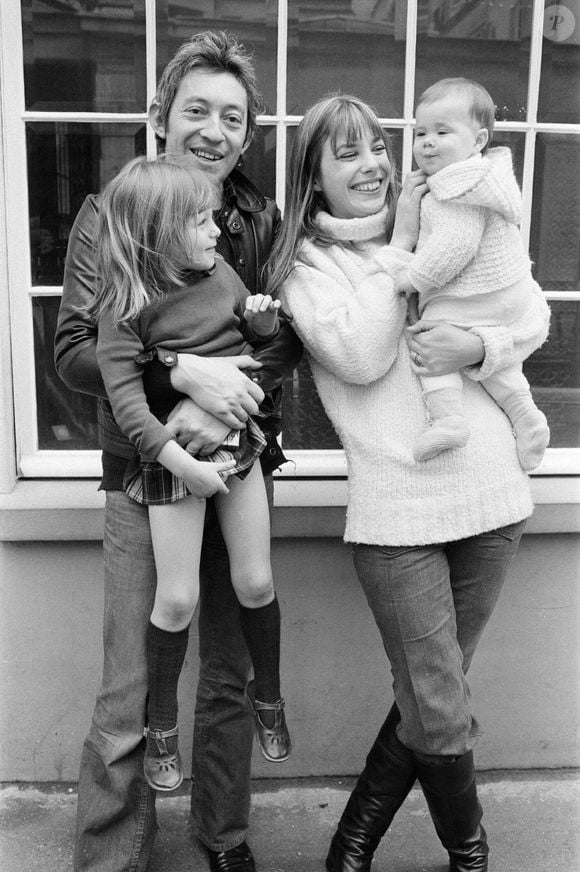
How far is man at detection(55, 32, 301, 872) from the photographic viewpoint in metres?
2.21

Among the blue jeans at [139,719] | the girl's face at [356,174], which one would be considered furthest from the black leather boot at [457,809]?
the girl's face at [356,174]

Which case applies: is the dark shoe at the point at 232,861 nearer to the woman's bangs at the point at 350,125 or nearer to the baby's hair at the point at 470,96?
the woman's bangs at the point at 350,125

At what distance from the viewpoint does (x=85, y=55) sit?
296 centimetres

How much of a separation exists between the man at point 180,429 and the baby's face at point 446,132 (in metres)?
0.48

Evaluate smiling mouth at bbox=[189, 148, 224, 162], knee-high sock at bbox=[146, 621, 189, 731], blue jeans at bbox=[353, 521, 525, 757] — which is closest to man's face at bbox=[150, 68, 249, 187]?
smiling mouth at bbox=[189, 148, 224, 162]

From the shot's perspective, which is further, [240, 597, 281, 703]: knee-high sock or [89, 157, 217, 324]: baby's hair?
[240, 597, 281, 703]: knee-high sock

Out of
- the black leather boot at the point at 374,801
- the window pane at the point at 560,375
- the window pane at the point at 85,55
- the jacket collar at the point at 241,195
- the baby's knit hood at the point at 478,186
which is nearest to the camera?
the baby's knit hood at the point at 478,186

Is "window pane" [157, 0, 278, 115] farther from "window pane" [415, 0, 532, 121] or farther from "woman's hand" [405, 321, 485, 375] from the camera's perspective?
"woman's hand" [405, 321, 485, 375]

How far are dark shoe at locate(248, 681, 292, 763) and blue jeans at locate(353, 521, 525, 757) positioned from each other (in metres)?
0.31

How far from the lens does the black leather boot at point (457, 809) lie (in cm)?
246

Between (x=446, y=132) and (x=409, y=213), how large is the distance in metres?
0.20

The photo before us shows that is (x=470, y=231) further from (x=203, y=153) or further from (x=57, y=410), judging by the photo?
(x=57, y=410)

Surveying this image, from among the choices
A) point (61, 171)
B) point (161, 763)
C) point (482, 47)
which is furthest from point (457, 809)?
point (482, 47)

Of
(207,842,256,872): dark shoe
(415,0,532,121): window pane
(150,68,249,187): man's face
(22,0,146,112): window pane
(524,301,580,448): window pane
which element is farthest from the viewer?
(524,301,580,448): window pane
